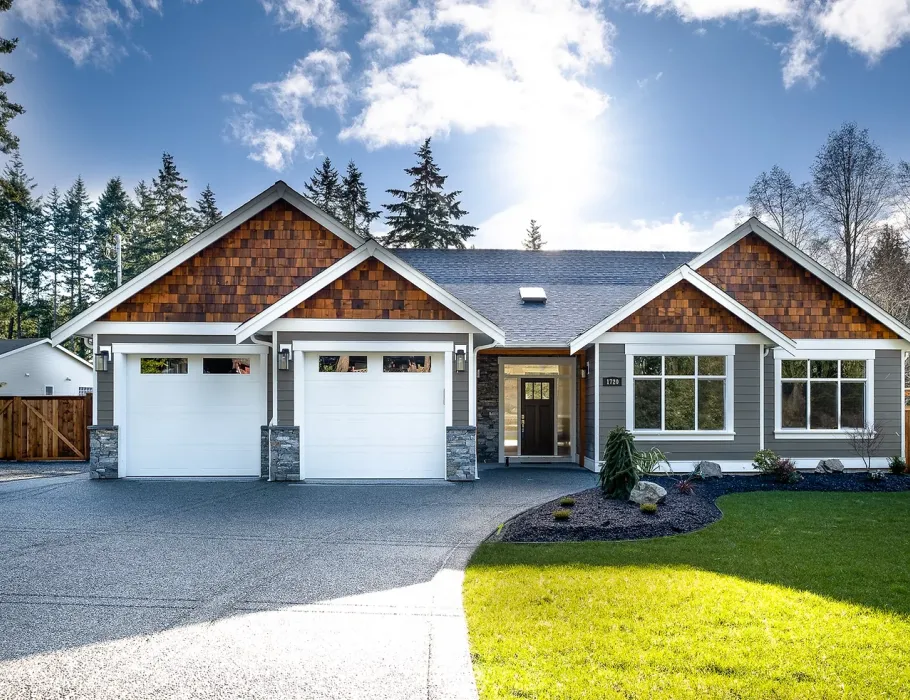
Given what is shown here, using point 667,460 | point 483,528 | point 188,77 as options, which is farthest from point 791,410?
point 188,77

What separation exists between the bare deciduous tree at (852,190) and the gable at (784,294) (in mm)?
13081

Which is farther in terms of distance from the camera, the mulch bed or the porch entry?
the porch entry

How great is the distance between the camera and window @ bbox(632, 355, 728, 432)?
1173 cm

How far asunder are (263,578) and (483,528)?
278 centimetres

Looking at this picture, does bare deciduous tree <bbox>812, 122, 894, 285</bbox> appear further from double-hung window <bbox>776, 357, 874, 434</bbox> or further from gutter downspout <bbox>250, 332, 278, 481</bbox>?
gutter downspout <bbox>250, 332, 278, 481</bbox>

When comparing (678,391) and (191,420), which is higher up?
(678,391)

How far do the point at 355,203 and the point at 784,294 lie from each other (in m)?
28.8

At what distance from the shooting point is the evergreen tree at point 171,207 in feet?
123

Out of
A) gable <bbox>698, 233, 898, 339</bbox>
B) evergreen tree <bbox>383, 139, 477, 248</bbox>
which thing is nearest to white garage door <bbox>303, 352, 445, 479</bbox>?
gable <bbox>698, 233, 898, 339</bbox>

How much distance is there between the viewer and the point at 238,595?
189 inches

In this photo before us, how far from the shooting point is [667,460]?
11.6 m

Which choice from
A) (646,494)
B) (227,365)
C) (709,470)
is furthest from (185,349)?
(709,470)

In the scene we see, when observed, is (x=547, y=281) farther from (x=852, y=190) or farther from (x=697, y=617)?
(x=852, y=190)

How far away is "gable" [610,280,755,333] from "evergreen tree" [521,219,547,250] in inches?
1461
